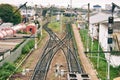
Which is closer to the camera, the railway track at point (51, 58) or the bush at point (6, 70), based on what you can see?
the bush at point (6, 70)

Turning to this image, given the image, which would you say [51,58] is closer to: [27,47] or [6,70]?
[27,47]

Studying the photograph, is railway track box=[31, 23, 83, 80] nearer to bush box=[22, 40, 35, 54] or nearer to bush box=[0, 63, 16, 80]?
bush box=[22, 40, 35, 54]

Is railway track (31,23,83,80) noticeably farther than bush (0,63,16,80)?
Yes

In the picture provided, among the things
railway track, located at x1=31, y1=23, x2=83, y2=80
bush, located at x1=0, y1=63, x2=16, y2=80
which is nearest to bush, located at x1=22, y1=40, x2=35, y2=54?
railway track, located at x1=31, y1=23, x2=83, y2=80

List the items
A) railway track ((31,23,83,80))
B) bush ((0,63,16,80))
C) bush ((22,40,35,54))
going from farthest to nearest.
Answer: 1. bush ((22,40,35,54))
2. railway track ((31,23,83,80))
3. bush ((0,63,16,80))

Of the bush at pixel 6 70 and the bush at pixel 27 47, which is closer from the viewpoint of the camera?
the bush at pixel 6 70

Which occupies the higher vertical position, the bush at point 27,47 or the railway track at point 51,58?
the bush at point 27,47

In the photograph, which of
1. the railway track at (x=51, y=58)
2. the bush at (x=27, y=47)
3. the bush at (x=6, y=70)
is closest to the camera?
the bush at (x=6, y=70)

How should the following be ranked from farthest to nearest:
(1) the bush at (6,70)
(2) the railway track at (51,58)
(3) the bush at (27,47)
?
(3) the bush at (27,47) < (2) the railway track at (51,58) < (1) the bush at (6,70)

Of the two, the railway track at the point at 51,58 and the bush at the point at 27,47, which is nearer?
the railway track at the point at 51,58

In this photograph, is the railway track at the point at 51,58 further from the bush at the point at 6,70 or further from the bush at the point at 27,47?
the bush at the point at 6,70

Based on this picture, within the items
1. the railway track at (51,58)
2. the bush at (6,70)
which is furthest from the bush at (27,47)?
the bush at (6,70)

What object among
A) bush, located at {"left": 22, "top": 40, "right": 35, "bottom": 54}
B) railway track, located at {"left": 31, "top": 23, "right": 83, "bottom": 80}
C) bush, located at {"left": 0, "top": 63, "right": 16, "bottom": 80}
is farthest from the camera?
bush, located at {"left": 22, "top": 40, "right": 35, "bottom": 54}
